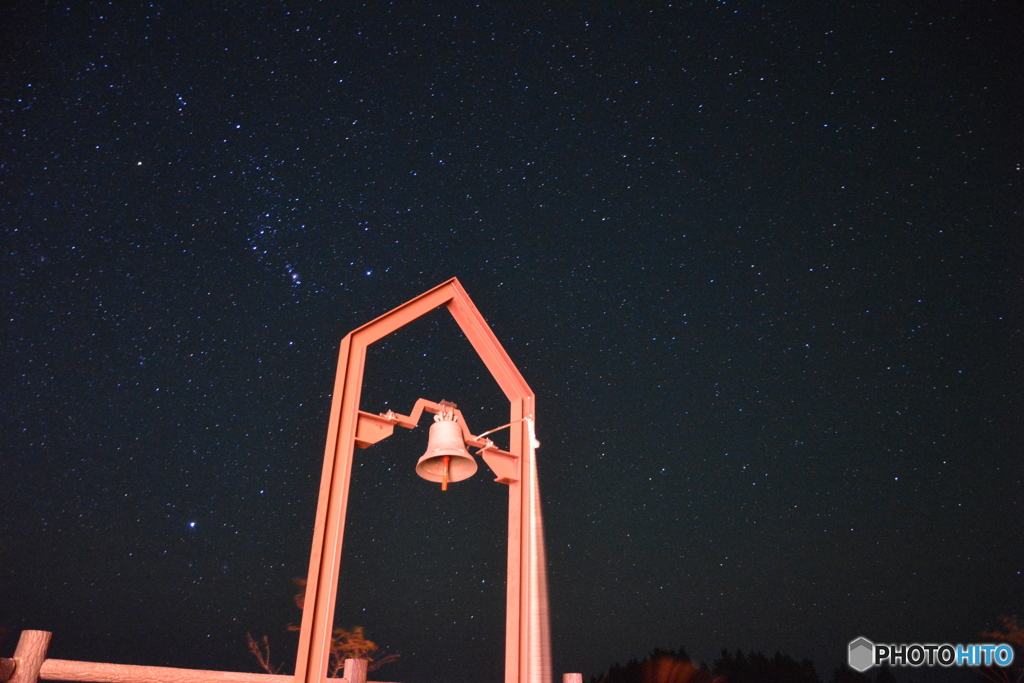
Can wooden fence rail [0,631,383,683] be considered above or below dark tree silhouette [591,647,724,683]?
above

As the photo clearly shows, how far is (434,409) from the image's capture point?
491cm

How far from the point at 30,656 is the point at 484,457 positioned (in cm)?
331

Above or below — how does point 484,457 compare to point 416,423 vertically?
below

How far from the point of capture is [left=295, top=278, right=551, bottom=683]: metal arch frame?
3781 millimetres

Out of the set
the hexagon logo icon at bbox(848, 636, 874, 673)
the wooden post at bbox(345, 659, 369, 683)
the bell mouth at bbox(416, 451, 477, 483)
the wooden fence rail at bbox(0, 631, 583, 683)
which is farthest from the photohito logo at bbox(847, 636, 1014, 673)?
the wooden fence rail at bbox(0, 631, 583, 683)

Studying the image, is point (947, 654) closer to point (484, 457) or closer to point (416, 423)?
point (484, 457)

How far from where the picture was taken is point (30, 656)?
428 centimetres

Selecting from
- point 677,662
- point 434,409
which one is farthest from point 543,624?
point 677,662

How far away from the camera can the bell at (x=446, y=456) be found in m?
4.69

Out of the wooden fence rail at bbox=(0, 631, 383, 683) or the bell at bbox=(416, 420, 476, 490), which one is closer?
the wooden fence rail at bbox=(0, 631, 383, 683)

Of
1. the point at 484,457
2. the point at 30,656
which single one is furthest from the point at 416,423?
the point at 30,656

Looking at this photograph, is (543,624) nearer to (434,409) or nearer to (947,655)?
(434,409)

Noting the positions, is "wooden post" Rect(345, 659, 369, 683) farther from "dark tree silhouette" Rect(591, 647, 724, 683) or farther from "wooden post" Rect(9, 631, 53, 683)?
"dark tree silhouette" Rect(591, 647, 724, 683)

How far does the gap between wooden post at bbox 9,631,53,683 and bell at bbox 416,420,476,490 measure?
2741mm
